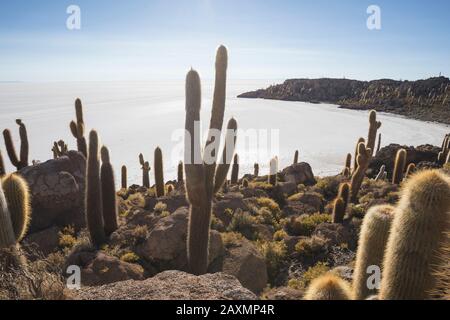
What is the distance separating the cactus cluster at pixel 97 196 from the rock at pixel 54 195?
9.88 feet

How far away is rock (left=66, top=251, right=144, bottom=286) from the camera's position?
862 centimetres

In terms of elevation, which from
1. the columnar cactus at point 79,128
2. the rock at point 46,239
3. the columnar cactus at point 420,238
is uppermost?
the columnar cactus at point 79,128

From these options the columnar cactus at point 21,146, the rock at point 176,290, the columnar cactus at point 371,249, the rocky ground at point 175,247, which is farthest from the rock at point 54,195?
the columnar cactus at point 371,249

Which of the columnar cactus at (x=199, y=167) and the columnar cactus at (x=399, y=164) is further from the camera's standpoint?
the columnar cactus at (x=399, y=164)

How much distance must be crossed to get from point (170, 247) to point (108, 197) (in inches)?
143

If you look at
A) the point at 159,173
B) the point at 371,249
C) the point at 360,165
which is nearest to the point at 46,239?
the point at 159,173

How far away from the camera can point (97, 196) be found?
11523mm

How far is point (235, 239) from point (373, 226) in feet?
21.3

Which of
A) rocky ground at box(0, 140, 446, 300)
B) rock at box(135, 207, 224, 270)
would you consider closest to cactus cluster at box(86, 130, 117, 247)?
rocky ground at box(0, 140, 446, 300)

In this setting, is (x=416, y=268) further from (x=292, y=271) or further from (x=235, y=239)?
(x=235, y=239)

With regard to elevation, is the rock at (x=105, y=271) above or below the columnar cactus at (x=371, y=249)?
below

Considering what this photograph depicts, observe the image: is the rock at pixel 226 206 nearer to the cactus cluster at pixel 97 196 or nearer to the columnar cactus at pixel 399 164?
the cactus cluster at pixel 97 196

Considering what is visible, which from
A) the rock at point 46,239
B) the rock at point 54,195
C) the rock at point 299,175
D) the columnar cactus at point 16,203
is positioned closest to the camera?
the columnar cactus at point 16,203

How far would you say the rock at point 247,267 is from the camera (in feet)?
30.5
